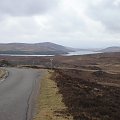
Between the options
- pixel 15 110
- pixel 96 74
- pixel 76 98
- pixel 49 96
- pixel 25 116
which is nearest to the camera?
pixel 25 116

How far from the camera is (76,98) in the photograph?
19.3 metres

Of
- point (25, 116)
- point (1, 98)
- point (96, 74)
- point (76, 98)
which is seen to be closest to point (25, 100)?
point (1, 98)

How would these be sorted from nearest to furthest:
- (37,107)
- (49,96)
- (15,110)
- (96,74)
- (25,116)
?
(25,116)
(15,110)
(37,107)
(49,96)
(96,74)

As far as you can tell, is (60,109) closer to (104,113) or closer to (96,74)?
(104,113)

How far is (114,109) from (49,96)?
5.34 metres

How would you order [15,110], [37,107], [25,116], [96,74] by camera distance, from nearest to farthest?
[25,116]
[15,110]
[37,107]
[96,74]

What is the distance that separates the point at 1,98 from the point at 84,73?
42187 millimetres

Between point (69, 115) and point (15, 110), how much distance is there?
8.92ft

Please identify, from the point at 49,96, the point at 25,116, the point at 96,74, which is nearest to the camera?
the point at 25,116

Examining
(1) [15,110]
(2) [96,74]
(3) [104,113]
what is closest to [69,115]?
(3) [104,113]

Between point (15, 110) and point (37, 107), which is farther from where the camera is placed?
point (37, 107)

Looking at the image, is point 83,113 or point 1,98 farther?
point 1,98

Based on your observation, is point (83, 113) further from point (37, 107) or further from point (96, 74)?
point (96, 74)

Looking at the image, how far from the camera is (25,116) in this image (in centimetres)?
1448
